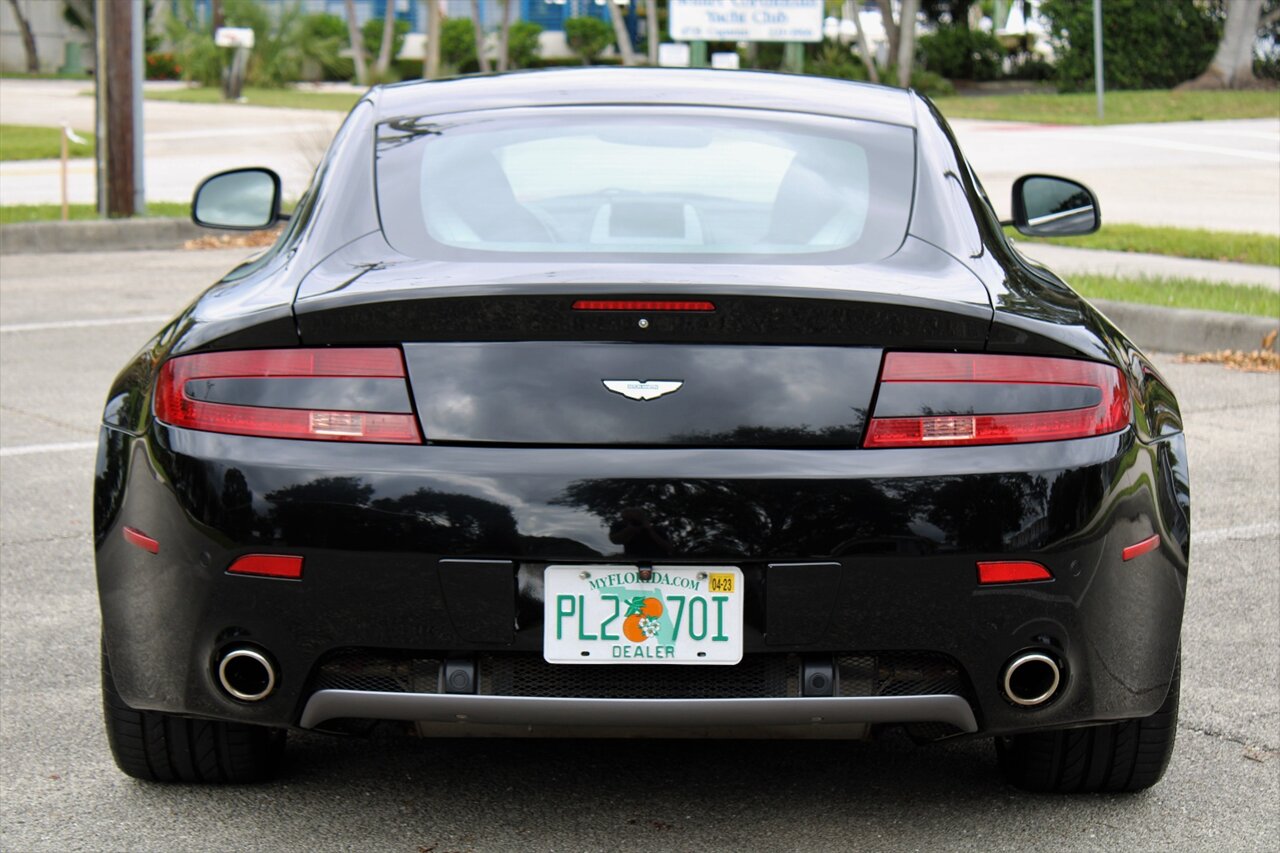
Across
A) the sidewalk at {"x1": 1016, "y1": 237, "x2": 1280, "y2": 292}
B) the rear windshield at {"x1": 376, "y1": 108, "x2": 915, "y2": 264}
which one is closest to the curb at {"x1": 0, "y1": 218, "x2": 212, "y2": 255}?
the sidewalk at {"x1": 1016, "y1": 237, "x2": 1280, "y2": 292}

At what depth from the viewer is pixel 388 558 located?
295 cm

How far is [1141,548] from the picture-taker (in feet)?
10.3

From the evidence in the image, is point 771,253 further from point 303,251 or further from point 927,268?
point 303,251

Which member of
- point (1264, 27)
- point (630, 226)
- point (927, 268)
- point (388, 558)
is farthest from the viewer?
point (1264, 27)

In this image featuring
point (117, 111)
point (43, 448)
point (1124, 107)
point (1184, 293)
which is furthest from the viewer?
point (1124, 107)

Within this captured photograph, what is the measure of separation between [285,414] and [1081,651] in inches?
55.0

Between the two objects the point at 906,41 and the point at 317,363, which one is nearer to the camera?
the point at 317,363

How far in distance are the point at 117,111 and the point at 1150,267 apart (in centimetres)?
858

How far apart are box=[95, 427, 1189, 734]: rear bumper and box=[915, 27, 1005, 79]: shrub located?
155 ft

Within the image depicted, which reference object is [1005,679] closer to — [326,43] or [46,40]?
[326,43]

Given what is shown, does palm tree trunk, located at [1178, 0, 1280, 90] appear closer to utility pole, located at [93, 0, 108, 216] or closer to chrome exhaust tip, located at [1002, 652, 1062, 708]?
utility pole, located at [93, 0, 108, 216]

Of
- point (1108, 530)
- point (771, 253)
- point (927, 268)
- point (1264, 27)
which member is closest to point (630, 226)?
point (771, 253)

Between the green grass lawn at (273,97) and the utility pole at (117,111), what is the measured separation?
18.0 meters

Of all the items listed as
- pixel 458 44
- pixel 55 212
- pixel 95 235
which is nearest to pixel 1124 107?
pixel 55 212
